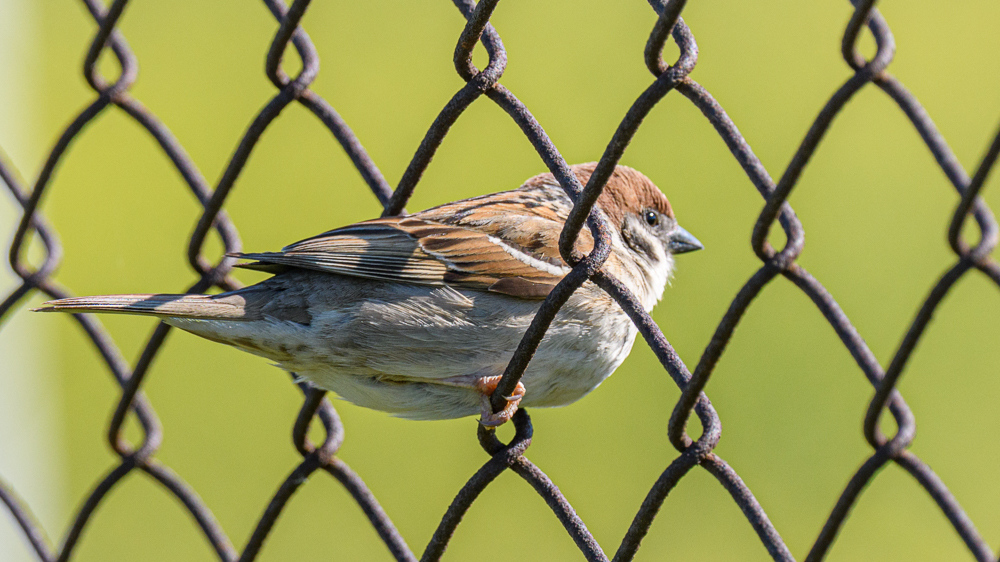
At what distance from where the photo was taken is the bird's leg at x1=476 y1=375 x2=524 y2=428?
1.55 metres

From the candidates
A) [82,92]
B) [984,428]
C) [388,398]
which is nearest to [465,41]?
[388,398]

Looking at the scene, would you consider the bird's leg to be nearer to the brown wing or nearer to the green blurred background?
the brown wing

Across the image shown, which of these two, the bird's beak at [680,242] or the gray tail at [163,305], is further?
the bird's beak at [680,242]

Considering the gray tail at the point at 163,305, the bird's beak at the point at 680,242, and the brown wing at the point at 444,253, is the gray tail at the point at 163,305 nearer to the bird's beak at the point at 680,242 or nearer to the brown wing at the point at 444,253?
the brown wing at the point at 444,253

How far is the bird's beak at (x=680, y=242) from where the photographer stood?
252 centimetres

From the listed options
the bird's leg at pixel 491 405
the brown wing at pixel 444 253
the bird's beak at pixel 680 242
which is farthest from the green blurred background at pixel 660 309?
the bird's leg at pixel 491 405

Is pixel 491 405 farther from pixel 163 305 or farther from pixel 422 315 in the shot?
pixel 163 305

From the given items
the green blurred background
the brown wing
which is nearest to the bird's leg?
the brown wing

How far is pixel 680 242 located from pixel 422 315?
2.99ft

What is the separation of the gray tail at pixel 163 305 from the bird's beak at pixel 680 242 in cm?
114

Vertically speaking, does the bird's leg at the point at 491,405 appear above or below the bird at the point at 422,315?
below

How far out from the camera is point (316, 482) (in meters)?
4.49

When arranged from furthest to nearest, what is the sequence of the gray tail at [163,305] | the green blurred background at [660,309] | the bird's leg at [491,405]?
the green blurred background at [660,309] < the gray tail at [163,305] < the bird's leg at [491,405]

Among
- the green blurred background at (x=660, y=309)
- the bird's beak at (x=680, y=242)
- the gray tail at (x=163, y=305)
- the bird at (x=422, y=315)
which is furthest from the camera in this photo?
the green blurred background at (x=660, y=309)
